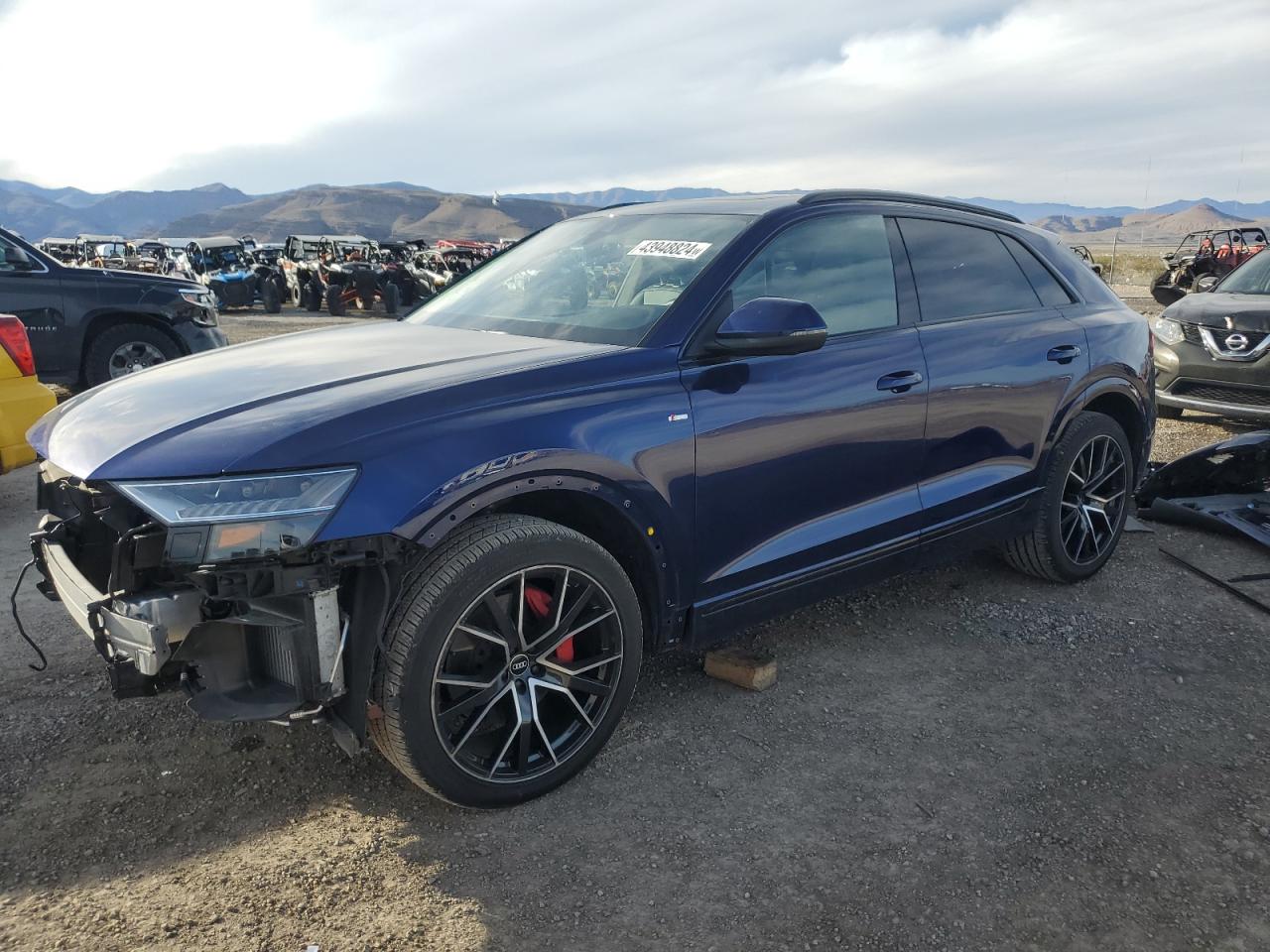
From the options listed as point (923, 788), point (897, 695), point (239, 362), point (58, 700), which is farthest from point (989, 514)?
point (58, 700)

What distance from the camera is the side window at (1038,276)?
4117mm

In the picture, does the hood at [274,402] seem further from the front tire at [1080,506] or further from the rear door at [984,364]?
the front tire at [1080,506]

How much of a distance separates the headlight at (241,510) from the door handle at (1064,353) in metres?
3.03

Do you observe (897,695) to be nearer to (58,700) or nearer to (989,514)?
(989,514)

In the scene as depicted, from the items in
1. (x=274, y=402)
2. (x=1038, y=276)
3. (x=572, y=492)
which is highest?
(x=1038, y=276)

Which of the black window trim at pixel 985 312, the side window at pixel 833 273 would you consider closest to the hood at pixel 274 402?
the side window at pixel 833 273

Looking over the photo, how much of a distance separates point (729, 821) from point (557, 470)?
3.59ft

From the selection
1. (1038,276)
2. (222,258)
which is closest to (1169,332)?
(1038,276)

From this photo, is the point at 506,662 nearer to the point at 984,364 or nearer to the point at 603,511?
the point at 603,511

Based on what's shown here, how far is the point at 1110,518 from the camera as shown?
4.48m

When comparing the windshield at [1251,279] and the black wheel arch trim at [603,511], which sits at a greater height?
the windshield at [1251,279]

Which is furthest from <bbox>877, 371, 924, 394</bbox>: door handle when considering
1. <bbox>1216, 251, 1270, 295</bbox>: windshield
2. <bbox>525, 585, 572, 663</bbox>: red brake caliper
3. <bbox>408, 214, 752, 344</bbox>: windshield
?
<bbox>1216, 251, 1270, 295</bbox>: windshield

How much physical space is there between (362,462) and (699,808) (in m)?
1.36

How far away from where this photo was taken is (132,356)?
8.16 metres
